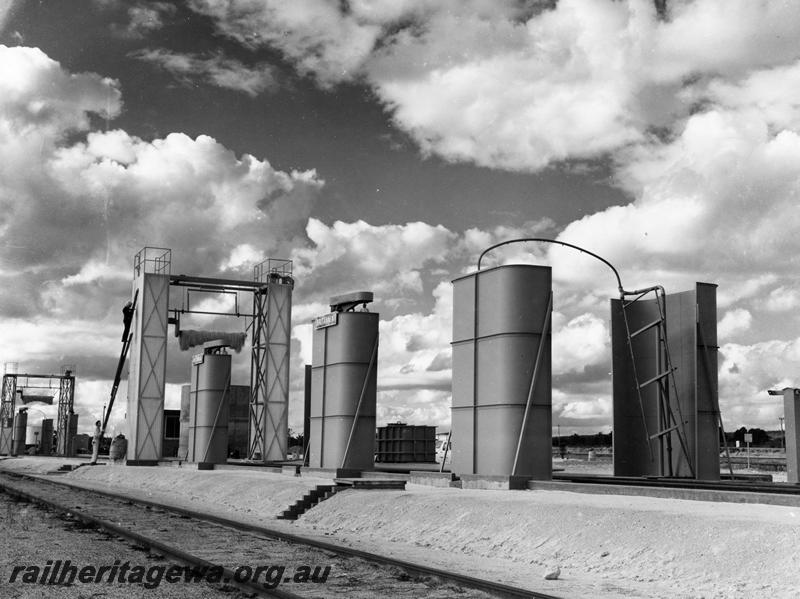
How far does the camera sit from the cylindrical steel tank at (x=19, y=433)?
352 feet

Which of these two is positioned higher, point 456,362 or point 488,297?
point 488,297

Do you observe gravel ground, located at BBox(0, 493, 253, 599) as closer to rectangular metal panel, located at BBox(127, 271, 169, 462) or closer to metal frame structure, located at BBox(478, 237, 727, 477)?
metal frame structure, located at BBox(478, 237, 727, 477)

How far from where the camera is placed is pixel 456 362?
91.0ft

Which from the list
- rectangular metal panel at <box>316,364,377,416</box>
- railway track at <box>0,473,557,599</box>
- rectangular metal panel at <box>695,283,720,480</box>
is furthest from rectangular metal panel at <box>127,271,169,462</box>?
rectangular metal panel at <box>695,283,720,480</box>

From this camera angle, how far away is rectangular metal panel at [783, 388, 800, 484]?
32344 millimetres

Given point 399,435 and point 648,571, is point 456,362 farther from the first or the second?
point 399,435

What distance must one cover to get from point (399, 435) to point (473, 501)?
34497mm

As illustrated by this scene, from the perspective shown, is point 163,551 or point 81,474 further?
point 81,474

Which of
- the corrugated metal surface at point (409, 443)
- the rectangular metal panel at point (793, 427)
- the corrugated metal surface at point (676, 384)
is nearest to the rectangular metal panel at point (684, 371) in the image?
the corrugated metal surface at point (676, 384)

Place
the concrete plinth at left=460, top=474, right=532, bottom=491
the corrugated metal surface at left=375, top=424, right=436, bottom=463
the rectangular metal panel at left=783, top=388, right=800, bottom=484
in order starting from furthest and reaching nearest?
the corrugated metal surface at left=375, top=424, right=436, bottom=463 → the rectangular metal panel at left=783, top=388, right=800, bottom=484 → the concrete plinth at left=460, top=474, right=532, bottom=491

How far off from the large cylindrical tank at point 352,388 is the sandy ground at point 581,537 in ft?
23.3

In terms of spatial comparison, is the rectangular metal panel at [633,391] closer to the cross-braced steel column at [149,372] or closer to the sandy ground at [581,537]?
the sandy ground at [581,537]

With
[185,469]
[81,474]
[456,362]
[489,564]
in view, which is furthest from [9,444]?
[489,564]

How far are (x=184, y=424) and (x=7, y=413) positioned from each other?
119 feet
